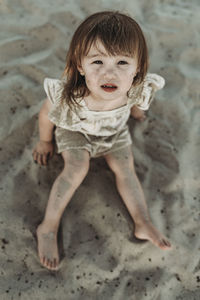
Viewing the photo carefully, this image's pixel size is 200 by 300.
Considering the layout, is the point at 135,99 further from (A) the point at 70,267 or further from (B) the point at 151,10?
(B) the point at 151,10

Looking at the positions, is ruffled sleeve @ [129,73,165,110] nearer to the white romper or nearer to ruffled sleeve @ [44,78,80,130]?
the white romper

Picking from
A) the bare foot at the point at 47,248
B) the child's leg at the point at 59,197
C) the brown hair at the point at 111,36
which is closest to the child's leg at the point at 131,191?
the child's leg at the point at 59,197

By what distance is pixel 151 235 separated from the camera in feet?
5.58

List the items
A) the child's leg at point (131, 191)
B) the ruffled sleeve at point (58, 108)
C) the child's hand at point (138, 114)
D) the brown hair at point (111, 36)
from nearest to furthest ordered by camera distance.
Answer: the brown hair at point (111, 36), the ruffled sleeve at point (58, 108), the child's leg at point (131, 191), the child's hand at point (138, 114)

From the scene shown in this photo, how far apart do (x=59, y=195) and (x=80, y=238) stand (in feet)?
0.88

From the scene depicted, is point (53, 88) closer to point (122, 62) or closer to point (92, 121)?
point (92, 121)

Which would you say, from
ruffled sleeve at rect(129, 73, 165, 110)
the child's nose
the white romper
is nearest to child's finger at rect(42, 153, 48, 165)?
the white romper

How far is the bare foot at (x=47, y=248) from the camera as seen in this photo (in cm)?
163

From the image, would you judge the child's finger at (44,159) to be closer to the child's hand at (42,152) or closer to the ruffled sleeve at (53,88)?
the child's hand at (42,152)

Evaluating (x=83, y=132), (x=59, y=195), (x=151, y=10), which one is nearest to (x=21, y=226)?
(x=59, y=195)

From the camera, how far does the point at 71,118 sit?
162 cm

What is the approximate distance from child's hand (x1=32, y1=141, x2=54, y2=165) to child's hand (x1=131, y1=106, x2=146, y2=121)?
1.85 feet

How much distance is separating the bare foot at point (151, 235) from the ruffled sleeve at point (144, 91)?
0.63 metres

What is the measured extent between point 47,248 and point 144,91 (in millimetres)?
937
